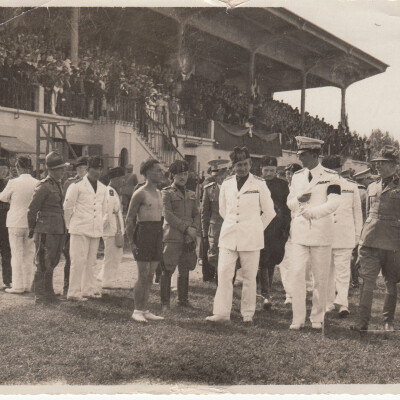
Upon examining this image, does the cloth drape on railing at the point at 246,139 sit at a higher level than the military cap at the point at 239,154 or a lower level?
higher

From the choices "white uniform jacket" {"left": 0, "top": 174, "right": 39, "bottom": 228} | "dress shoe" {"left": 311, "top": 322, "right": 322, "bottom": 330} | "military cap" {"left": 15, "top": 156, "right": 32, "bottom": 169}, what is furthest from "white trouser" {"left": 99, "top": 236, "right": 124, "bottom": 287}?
"dress shoe" {"left": 311, "top": 322, "right": 322, "bottom": 330}

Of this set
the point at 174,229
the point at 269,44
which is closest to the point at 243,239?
the point at 174,229

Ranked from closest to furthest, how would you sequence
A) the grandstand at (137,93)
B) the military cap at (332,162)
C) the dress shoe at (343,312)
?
the dress shoe at (343,312), the military cap at (332,162), the grandstand at (137,93)

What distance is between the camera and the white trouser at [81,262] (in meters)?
6.31

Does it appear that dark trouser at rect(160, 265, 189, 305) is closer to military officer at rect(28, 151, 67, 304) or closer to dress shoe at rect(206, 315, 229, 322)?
dress shoe at rect(206, 315, 229, 322)

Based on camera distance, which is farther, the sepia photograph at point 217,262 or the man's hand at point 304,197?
the man's hand at point 304,197

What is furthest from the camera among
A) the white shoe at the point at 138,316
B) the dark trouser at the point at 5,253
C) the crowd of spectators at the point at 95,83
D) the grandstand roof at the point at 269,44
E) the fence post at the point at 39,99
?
the fence post at the point at 39,99

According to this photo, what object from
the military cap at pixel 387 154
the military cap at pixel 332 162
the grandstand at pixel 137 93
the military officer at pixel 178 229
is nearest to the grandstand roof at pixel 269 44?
the grandstand at pixel 137 93

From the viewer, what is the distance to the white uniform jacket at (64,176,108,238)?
631 centimetres

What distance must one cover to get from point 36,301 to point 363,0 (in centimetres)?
440

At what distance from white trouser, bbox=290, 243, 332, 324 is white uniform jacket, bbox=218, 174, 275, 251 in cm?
41

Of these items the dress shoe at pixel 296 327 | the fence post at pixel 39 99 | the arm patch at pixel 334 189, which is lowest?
the dress shoe at pixel 296 327

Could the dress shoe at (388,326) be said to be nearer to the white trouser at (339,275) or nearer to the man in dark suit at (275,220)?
the white trouser at (339,275)

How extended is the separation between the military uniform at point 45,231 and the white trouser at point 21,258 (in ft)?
2.66
